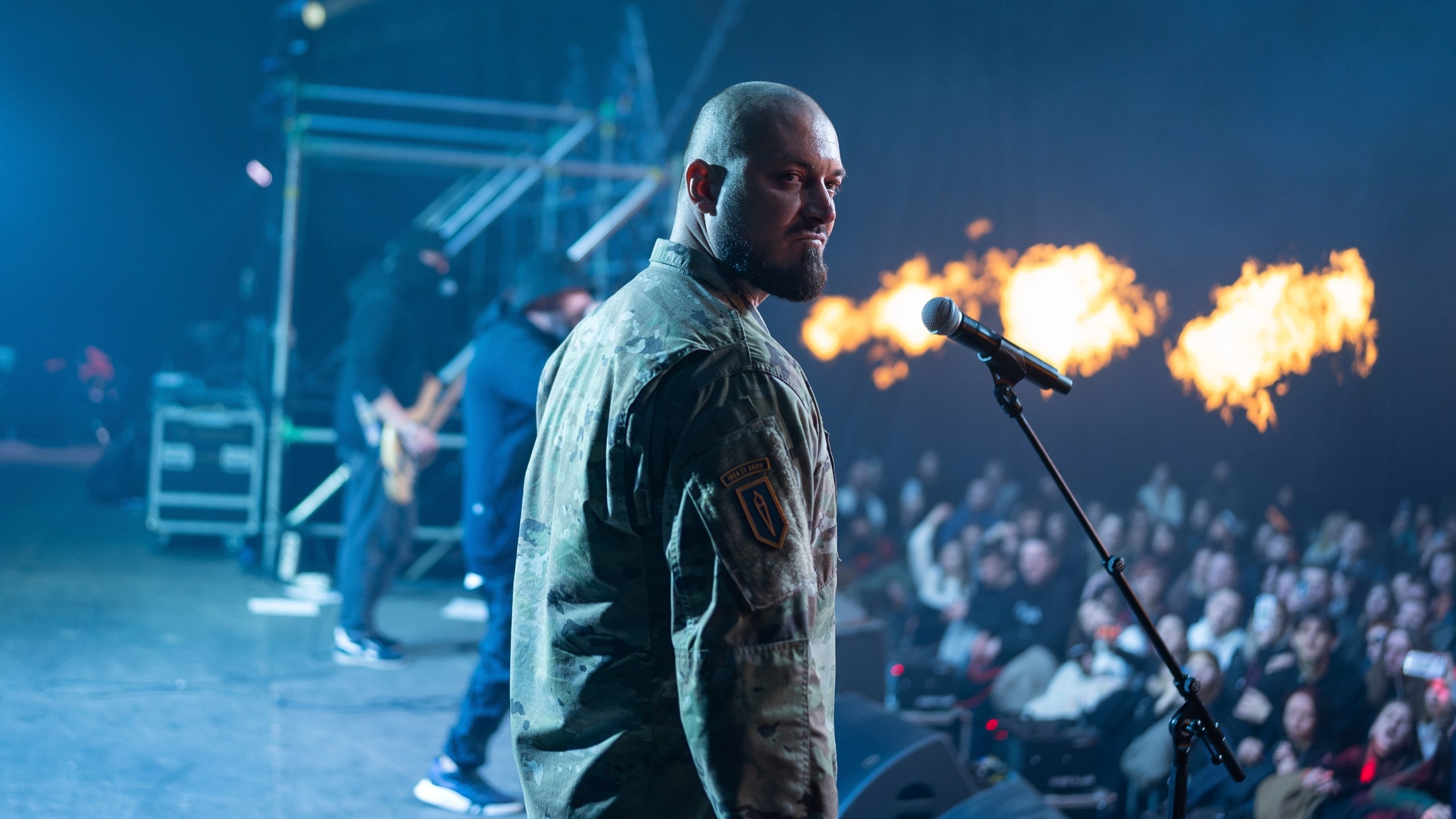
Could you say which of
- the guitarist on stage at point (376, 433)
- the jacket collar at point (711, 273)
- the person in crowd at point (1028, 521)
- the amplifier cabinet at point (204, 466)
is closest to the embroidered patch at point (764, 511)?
the jacket collar at point (711, 273)

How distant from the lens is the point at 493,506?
11.7 ft

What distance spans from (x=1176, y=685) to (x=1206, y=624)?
11.0 ft

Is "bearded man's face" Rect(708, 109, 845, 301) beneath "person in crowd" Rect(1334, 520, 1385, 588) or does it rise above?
above

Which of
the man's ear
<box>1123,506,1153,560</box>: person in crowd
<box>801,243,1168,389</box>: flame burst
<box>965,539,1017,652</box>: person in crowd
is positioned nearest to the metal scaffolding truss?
<box>801,243,1168,389</box>: flame burst

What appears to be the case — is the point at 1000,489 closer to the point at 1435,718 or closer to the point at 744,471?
the point at 1435,718

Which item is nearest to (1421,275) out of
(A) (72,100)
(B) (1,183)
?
(A) (72,100)

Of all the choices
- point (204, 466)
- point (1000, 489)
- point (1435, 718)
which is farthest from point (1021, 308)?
point (204, 466)

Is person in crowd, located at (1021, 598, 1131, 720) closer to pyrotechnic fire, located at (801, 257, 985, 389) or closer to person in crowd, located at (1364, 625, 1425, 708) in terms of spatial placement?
person in crowd, located at (1364, 625, 1425, 708)

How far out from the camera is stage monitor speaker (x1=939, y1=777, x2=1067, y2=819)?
2.41 meters

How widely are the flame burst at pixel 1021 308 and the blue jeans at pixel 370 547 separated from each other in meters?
2.39

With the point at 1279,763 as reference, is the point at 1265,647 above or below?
above

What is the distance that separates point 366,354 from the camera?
5.39 m

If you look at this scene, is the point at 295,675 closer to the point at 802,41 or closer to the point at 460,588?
the point at 460,588

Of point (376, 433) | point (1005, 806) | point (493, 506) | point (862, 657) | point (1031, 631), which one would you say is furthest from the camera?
point (376, 433)
